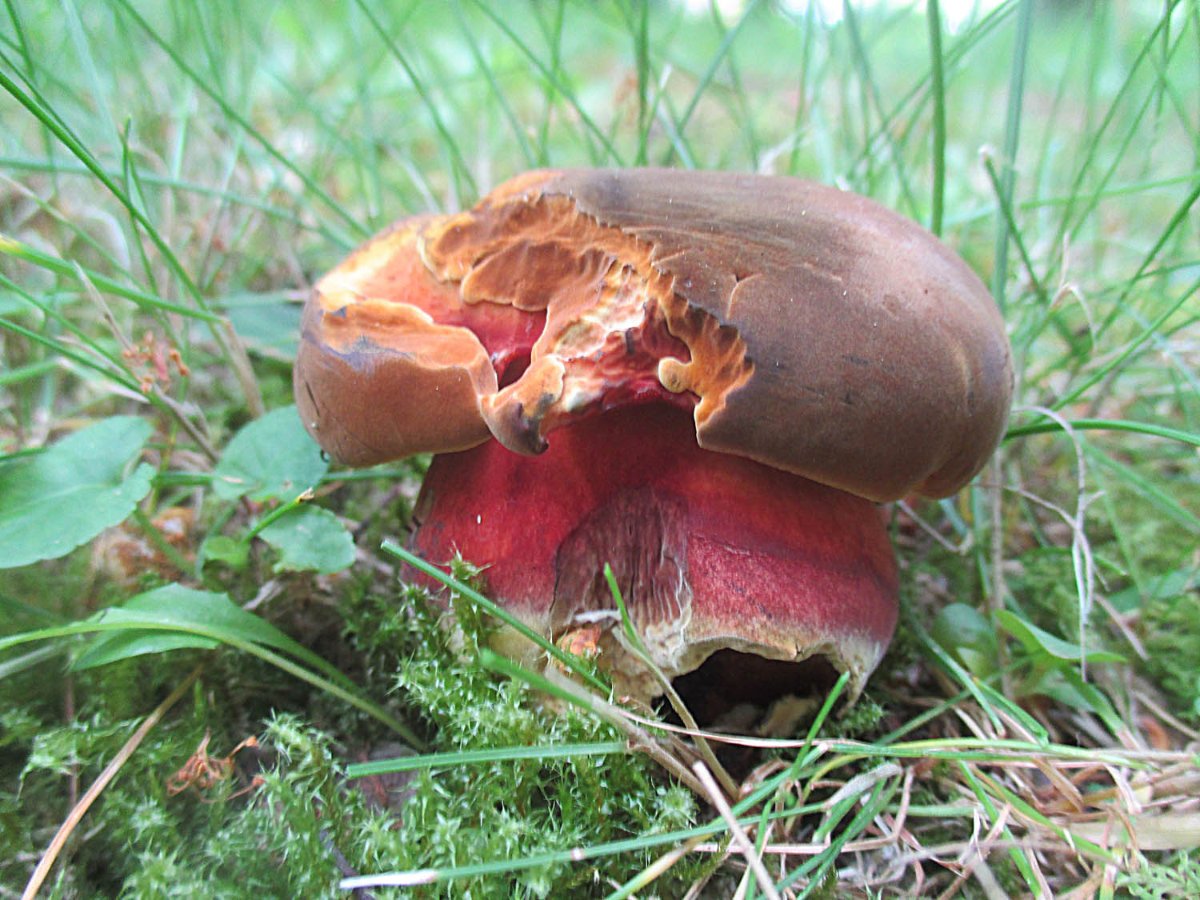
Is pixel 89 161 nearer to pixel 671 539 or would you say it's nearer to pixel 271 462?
pixel 271 462

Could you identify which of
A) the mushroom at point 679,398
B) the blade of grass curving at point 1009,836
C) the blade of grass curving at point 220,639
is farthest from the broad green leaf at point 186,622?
the blade of grass curving at point 1009,836

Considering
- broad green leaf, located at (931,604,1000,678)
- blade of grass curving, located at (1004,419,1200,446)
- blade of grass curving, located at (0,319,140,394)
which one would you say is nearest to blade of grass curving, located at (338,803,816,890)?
broad green leaf, located at (931,604,1000,678)

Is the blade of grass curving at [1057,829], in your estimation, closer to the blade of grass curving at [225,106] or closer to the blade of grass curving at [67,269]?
the blade of grass curving at [67,269]

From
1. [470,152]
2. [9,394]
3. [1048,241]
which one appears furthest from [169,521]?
[1048,241]

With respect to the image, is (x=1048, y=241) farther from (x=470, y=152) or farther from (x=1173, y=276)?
(x=470, y=152)

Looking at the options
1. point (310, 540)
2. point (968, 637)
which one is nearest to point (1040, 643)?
point (968, 637)

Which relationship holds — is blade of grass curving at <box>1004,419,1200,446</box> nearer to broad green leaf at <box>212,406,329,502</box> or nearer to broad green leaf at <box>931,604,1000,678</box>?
broad green leaf at <box>931,604,1000,678</box>
